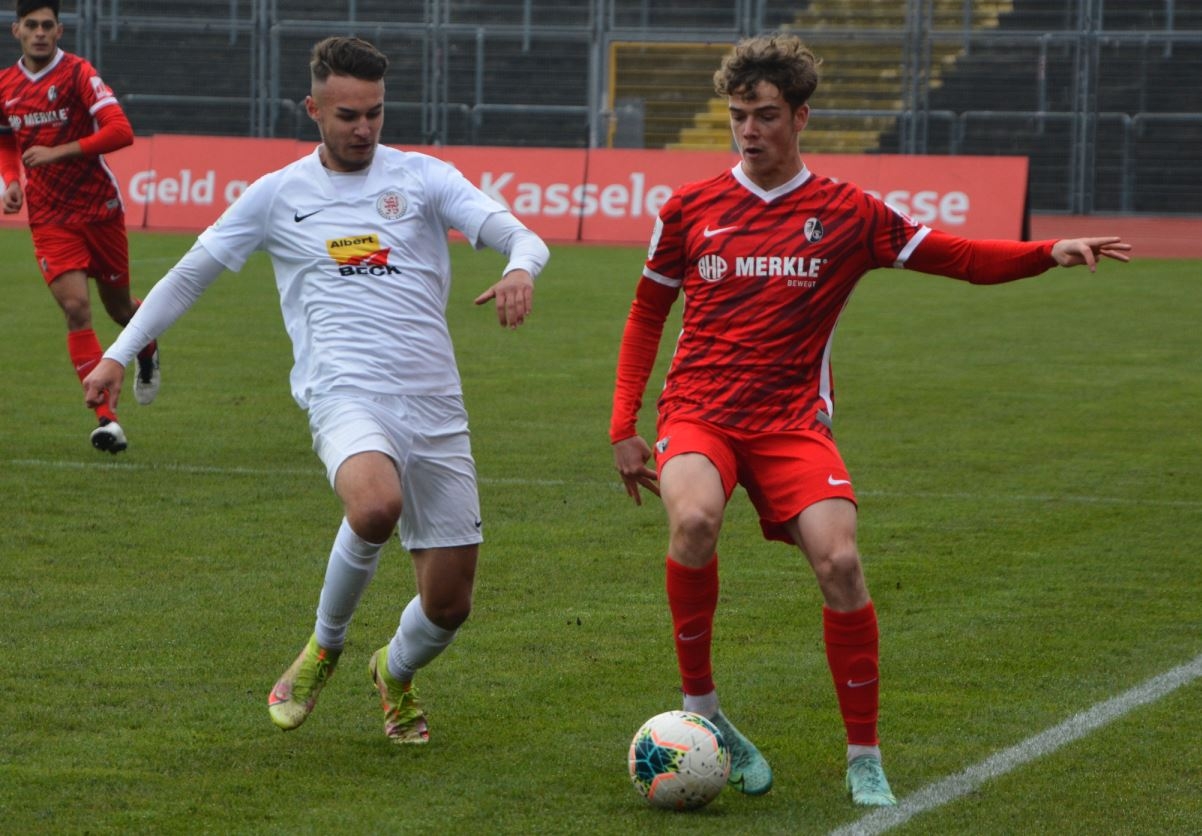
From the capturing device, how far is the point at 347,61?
5.45 m

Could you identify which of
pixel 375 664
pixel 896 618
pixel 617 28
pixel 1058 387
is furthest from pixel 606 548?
pixel 617 28

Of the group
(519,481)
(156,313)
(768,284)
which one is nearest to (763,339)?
(768,284)

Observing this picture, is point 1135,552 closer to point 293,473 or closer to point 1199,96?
point 293,473

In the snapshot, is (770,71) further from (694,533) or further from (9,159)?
(9,159)

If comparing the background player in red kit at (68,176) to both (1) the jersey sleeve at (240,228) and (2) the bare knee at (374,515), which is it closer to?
(1) the jersey sleeve at (240,228)

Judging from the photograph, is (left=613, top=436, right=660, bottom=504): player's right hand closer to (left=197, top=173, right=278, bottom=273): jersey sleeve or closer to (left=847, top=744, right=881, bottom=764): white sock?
(left=847, top=744, right=881, bottom=764): white sock

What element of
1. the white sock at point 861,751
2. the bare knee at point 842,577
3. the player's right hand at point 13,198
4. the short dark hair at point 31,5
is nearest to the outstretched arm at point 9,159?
the player's right hand at point 13,198

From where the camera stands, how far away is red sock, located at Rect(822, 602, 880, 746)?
498cm

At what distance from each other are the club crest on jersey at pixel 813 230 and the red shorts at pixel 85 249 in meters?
6.45

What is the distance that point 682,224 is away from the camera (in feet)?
17.7

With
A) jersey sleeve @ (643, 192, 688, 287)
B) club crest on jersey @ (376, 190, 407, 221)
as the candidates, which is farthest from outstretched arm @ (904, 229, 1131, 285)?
club crest on jersey @ (376, 190, 407, 221)

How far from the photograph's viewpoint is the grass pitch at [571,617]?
5062 mm

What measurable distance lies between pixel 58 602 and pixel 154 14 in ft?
98.2

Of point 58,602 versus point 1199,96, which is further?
point 1199,96
